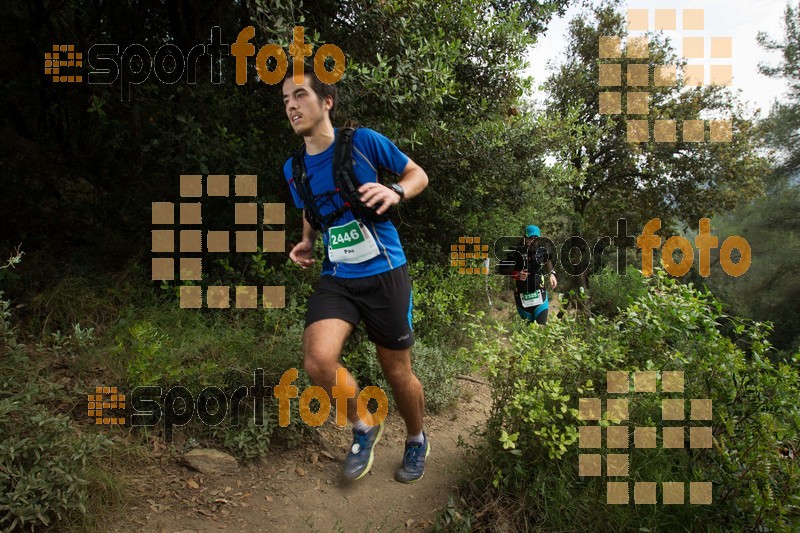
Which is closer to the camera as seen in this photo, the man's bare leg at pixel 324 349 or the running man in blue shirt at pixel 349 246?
the man's bare leg at pixel 324 349

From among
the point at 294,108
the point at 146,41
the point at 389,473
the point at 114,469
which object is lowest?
the point at 389,473

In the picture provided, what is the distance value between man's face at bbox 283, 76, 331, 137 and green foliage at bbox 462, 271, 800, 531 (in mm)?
1914

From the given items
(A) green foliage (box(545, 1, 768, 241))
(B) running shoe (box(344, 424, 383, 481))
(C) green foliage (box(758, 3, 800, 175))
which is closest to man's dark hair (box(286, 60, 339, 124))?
(B) running shoe (box(344, 424, 383, 481))

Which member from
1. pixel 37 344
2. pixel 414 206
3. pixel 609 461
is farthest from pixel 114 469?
pixel 414 206

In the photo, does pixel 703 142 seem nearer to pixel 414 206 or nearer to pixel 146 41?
pixel 414 206

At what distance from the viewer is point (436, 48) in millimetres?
4605

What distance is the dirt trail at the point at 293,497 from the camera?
274 centimetres

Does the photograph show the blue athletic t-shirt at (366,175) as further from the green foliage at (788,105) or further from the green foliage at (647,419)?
the green foliage at (788,105)

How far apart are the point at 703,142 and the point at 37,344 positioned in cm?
1730

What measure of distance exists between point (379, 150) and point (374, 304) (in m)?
0.93

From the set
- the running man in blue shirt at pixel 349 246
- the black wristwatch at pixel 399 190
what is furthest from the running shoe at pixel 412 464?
the black wristwatch at pixel 399 190

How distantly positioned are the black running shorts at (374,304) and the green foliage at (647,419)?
0.80 meters

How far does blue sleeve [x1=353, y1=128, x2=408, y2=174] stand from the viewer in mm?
2654

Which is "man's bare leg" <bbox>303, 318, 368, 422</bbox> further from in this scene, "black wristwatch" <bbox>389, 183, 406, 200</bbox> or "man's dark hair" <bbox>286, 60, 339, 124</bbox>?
"man's dark hair" <bbox>286, 60, 339, 124</bbox>
